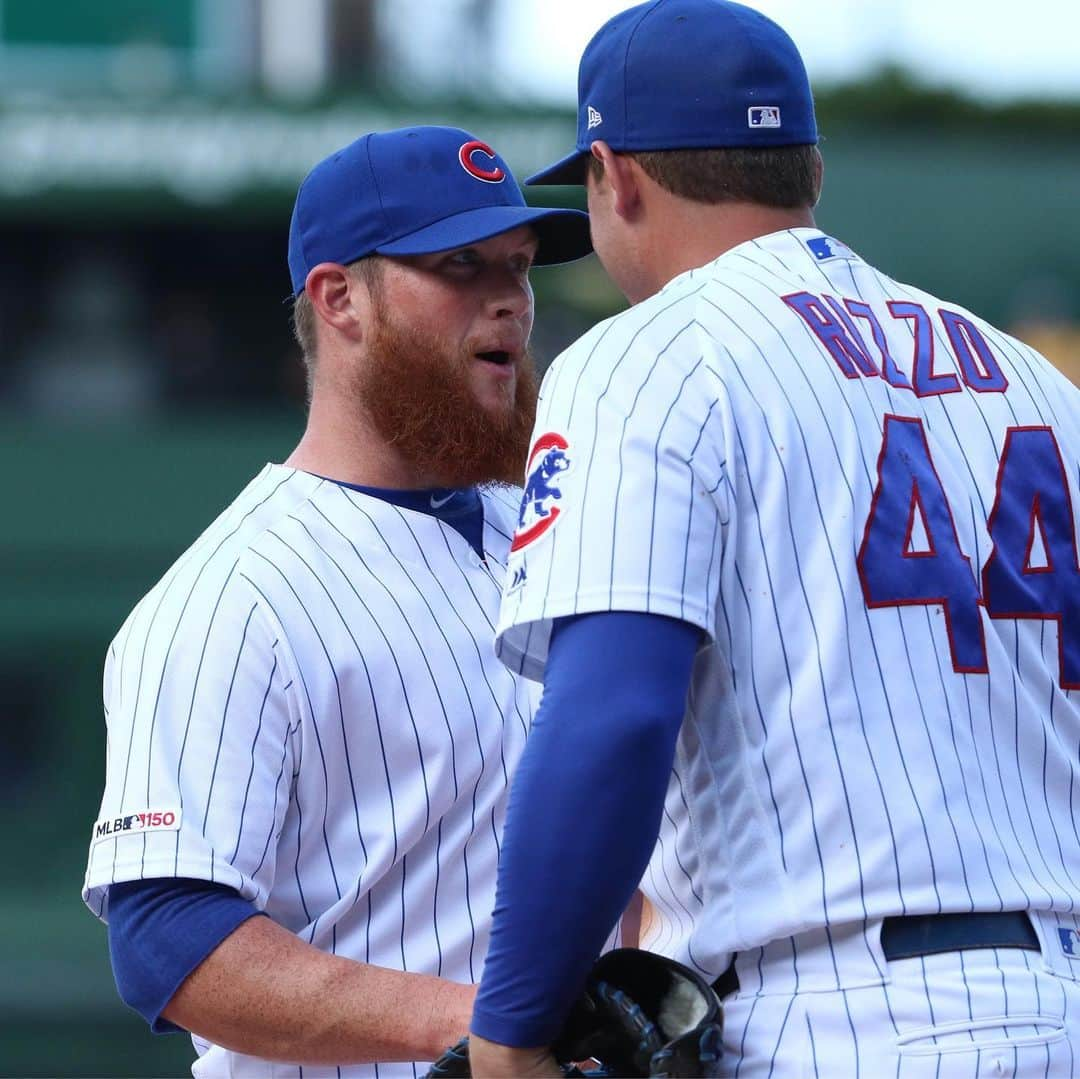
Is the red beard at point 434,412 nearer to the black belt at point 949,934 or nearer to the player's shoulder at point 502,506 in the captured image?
the player's shoulder at point 502,506

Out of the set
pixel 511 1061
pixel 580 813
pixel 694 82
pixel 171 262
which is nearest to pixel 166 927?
pixel 511 1061

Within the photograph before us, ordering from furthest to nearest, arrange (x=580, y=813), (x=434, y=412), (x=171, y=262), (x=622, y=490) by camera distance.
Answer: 1. (x=171, y=262)
2. (x=434, y=412)
3. (x=622, y=490)
4. (x=580, y=813)

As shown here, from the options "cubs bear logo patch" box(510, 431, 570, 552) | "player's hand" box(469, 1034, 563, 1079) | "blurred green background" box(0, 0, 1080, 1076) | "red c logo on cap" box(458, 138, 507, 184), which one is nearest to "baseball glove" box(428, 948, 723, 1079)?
"player's hand" box(469, 1034, 563, 1079)

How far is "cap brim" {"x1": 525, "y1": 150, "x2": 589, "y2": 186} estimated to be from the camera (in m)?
2.25

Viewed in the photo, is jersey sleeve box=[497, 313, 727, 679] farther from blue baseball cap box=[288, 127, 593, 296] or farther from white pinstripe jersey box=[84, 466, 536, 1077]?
blue baseball cap box=[288, 127, 593, 296]

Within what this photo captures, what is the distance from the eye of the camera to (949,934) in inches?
72.4

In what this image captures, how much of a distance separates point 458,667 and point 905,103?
11.3 metres

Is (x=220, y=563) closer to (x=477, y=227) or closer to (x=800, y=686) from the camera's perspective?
(x=477, y=227)

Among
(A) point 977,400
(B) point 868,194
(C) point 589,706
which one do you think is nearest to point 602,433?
(C) point 589,706

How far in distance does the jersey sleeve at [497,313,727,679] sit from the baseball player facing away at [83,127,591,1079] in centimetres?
47

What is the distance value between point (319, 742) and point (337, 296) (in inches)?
27.5

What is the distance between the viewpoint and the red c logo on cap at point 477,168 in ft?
8.89

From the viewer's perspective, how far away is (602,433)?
1894 mm

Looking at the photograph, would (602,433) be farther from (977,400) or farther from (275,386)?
(275,386)
